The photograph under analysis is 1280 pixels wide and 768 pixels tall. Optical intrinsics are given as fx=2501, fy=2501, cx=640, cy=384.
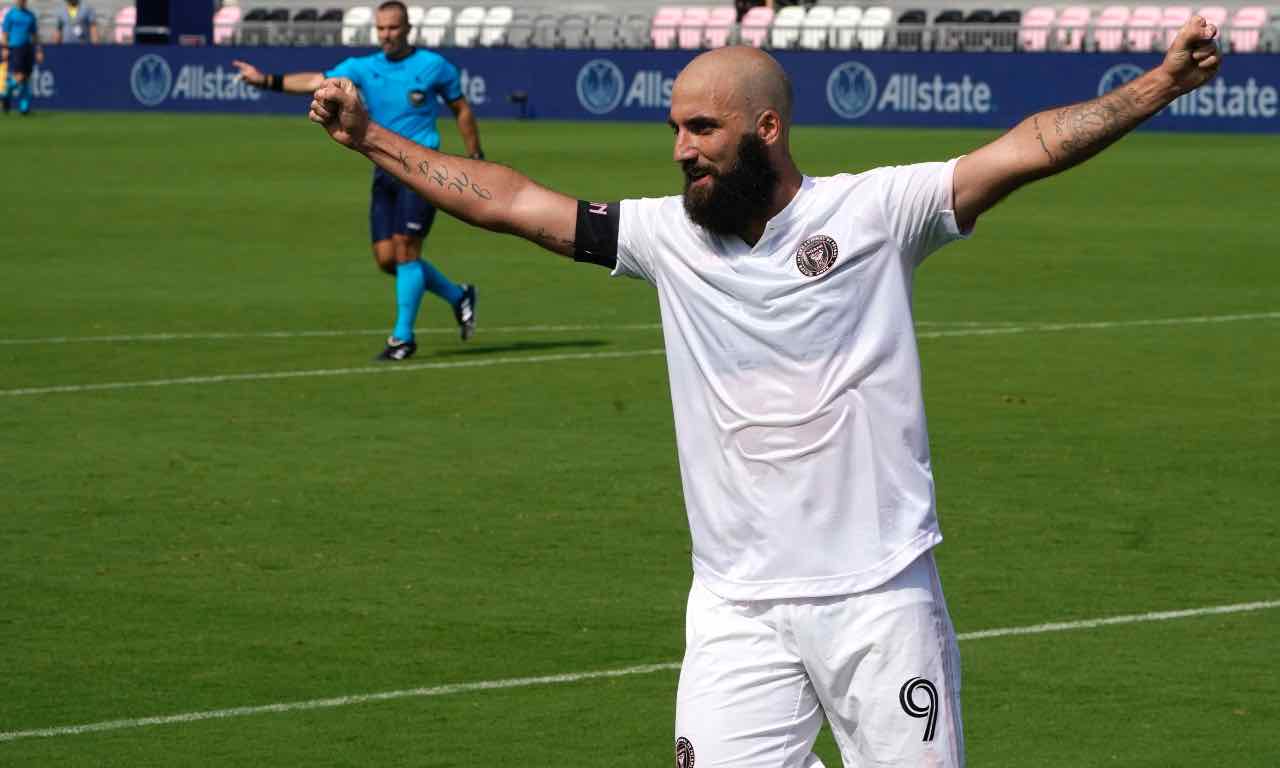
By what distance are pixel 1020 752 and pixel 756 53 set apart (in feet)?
9.85

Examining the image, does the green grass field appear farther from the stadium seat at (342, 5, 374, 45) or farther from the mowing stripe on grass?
the stadium seat at (342, 5, 374, 45)

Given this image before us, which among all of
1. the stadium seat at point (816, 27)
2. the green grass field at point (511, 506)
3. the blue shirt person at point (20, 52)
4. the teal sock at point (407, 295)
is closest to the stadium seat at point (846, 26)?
the stadium seat at point (816, 27)

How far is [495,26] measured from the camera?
2082 inches

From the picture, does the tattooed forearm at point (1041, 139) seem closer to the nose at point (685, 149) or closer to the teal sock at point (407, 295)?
the nose at point (685, 149)

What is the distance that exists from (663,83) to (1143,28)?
941cm

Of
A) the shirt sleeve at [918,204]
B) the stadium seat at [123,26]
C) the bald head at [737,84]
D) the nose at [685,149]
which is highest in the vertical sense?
the bald head at [737,84]

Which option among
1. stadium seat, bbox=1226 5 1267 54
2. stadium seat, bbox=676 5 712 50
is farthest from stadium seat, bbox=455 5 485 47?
stadium seat, bbox=1226 5 1267 54

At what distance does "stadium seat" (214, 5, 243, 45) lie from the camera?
5744cm

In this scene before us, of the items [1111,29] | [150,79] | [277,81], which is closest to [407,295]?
[277,81]

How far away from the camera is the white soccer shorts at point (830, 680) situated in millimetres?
5055

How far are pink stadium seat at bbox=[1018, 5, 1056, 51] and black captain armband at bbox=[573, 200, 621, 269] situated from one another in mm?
42776

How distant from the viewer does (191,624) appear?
30.1 ft

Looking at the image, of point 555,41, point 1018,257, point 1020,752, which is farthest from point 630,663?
point 555,41

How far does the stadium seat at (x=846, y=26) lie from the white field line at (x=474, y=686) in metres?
39.2
